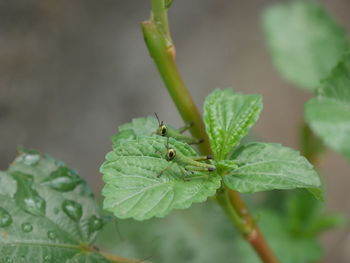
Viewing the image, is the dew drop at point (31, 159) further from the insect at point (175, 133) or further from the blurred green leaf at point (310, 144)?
the blurred green leaf at point (310, 144)

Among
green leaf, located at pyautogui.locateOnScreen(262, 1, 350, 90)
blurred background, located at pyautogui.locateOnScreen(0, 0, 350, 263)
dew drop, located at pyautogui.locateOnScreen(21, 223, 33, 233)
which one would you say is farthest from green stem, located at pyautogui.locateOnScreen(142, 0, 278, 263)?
blurred background, located at pyautogui.locateOnScreen(0, 0, 350, 263)

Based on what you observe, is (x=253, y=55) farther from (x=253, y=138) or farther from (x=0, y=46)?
(x=0, y=46)

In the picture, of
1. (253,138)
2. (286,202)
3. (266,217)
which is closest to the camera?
(266,217)

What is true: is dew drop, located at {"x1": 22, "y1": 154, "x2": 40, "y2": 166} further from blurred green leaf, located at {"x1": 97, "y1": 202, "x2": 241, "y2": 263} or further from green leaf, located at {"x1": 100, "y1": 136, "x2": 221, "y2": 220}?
blurred green leaf, located at {"x1": 97, "y1": 202, "x2": 241, "y2": 263}

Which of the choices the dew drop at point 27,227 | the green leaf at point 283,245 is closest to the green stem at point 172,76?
the dew drop at point 27,227


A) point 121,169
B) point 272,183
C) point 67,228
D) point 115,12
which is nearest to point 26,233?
point 67,228

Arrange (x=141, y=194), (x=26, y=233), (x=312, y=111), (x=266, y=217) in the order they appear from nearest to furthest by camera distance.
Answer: (x=141, y=194), (x=26, y=233), (x=312, y=111), (x=266, y=217)
